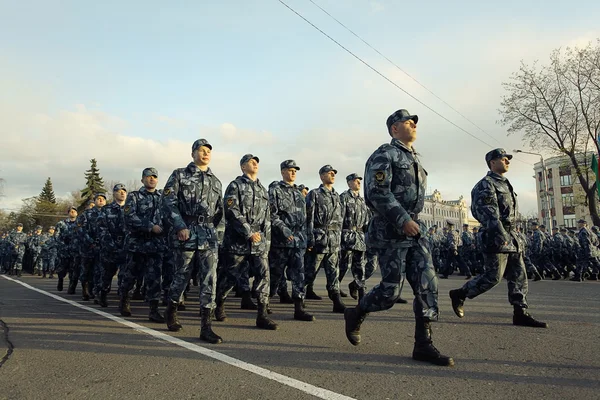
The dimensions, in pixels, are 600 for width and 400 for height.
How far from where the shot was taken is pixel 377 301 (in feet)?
13.7

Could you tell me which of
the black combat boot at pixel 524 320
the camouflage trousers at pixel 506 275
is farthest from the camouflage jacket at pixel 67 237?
the black combat boot at pixel 524 320

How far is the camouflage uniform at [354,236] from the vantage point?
7.69m

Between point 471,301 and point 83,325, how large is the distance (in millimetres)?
6390

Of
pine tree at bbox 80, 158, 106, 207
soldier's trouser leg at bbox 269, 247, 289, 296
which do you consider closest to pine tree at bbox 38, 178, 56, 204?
pine tree at bbox 80, 158, 106, 207

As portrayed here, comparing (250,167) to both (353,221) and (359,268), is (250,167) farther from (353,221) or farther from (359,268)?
(359,268)

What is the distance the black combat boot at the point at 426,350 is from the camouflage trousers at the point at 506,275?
7.03ft

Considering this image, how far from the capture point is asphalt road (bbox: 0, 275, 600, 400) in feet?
10.4

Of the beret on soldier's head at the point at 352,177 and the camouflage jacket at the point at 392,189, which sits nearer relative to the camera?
the camouflage jacket at the point at 392,189

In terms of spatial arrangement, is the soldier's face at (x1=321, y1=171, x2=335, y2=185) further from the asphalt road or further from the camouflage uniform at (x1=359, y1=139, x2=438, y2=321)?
the camouflage uniform at (x1=359, y1=139, x2=438, y2=321)

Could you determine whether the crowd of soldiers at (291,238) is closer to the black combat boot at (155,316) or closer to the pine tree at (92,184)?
the black combat boot at (155,316)

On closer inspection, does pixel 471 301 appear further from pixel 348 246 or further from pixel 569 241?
pixel 569 241

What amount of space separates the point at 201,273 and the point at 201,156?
1443 millimetres

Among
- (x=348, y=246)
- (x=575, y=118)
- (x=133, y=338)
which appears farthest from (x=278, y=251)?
(x=575, y=118)

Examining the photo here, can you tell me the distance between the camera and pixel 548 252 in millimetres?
17031
